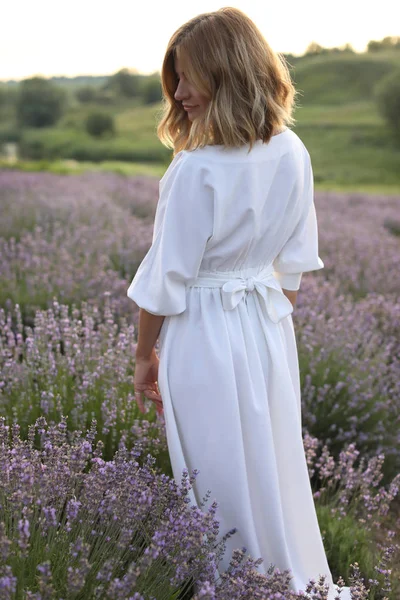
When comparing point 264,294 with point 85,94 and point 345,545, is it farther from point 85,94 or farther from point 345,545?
point 85,94

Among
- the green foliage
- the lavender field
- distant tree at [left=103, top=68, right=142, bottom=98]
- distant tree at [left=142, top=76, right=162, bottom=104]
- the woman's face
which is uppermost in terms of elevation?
distant tree at [left=103, top=68, right=142, bottom=98]

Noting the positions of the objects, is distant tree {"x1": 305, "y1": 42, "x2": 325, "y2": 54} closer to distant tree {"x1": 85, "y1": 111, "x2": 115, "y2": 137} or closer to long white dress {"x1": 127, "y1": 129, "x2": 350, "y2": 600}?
distant tree {"x1": 85, "y1": 111, "x2": 115, "y2": 137}

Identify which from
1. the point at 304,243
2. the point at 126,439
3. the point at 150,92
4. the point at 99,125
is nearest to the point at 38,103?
the point at 99,125

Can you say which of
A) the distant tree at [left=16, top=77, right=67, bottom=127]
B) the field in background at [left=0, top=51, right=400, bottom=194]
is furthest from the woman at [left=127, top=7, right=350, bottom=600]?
the distant tree at [left=16, top=77, right=67, bottom=127]

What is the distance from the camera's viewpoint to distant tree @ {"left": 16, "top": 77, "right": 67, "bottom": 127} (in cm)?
4362

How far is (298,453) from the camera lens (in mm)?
2266

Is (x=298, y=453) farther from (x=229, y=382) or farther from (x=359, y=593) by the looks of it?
(x=359, y=593)

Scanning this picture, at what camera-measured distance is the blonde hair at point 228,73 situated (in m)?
1.90

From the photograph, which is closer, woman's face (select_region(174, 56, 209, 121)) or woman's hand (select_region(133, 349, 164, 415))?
woman's face (select_region(174, 56, 209, 121))

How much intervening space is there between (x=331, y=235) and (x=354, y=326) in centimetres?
321

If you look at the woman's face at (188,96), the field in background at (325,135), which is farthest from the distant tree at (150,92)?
the woman's face at (188,96)

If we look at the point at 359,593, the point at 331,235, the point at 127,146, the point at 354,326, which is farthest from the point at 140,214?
the point at 127,146

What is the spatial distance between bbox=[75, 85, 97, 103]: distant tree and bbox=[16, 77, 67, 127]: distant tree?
394 cm

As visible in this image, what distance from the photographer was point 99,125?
1571 inches
